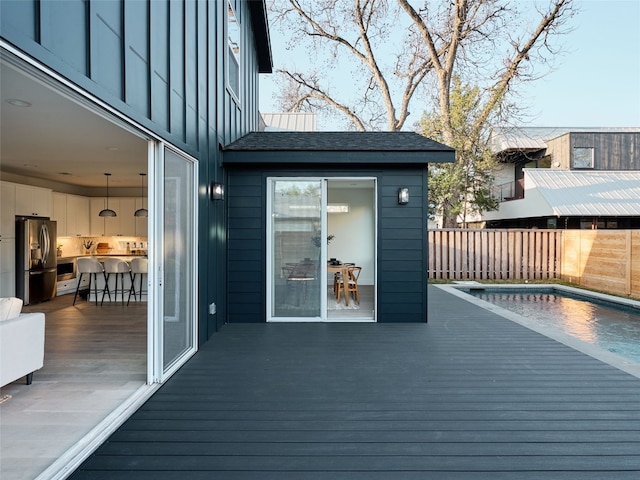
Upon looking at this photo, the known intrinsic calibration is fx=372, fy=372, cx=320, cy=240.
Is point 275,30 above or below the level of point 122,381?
above

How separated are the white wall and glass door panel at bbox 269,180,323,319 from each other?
15.0 feet

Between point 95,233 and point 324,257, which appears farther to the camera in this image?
point 95,233

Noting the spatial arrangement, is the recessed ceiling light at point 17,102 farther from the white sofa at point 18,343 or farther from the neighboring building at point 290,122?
the neighboring building at point 290,122

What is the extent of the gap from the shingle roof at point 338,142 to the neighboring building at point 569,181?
9051mm

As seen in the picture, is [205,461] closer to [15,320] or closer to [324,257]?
[15,320]

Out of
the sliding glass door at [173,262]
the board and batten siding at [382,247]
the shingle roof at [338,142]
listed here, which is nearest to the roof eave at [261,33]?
the shingle roof at [338,142]

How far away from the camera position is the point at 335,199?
10.1m

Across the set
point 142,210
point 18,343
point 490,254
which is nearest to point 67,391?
point 18,343

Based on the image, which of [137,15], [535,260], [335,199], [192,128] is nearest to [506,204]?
[535,260]

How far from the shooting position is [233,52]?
20.6ft

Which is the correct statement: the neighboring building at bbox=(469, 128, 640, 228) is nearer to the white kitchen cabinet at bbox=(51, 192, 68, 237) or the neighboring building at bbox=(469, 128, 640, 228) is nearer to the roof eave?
the roof eave

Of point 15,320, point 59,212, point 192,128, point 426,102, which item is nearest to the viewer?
point 15,320

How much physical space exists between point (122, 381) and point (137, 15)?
308cm

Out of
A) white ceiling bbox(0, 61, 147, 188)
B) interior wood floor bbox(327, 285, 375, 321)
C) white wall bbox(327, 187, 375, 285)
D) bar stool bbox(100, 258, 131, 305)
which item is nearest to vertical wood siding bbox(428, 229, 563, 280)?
white wall bbox(327, 187, 375, 285)
